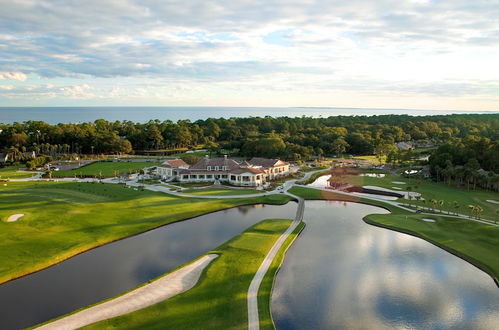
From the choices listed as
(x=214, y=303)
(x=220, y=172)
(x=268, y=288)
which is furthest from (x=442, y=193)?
(x=214, y=303)

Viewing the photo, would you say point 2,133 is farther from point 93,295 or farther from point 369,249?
point 369,249

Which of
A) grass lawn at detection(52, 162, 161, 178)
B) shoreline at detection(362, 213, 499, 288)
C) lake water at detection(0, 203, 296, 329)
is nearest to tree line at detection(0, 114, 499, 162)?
grass lawn at detection(52, 162, 161, 178)

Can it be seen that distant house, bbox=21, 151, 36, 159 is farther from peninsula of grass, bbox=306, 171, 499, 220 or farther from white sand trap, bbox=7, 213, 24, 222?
peninsula of grass, bbox=306, 171, 499, 220

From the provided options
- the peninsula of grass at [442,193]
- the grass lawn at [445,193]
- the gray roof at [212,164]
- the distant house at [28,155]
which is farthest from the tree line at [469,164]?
the distant house at [28,155]

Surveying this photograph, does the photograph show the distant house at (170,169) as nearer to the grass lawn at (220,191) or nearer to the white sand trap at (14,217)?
the grass lawn at (220,191)

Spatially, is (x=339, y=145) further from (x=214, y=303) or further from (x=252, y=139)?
(x=214, y=303)

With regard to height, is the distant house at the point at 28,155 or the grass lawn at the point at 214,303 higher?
the distant house at the point at 28,155

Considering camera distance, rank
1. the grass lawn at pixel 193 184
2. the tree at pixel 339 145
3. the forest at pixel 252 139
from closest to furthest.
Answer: the grass lawn at pixel 193 184, the forest at pixel 252 139, the tree at pixel 339 145
